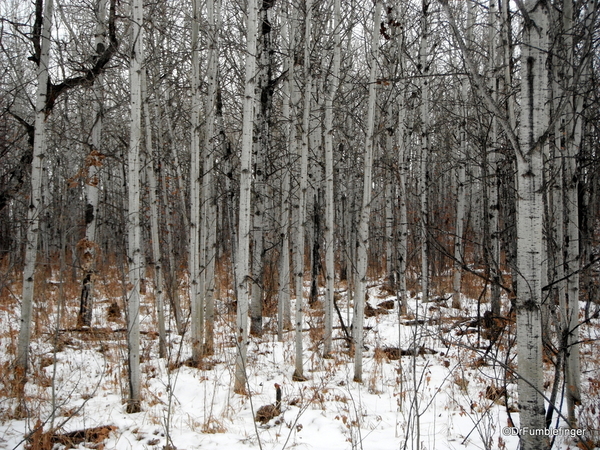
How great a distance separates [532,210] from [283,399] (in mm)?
3547

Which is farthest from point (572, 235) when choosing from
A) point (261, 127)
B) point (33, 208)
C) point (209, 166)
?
point (33, 208)

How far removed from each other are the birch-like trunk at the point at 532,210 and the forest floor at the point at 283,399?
22cm

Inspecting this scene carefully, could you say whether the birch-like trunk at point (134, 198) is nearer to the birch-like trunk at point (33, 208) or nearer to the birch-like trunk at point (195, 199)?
the birch-like trunk at point (195, 199)

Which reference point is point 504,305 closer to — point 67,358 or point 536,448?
point 536,448

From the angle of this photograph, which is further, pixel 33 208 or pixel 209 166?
pixel 209 166

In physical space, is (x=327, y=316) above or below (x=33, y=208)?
below

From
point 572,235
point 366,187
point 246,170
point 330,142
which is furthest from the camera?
point 330,142

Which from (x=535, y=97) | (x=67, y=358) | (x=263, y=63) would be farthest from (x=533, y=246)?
(x=67, y=358)

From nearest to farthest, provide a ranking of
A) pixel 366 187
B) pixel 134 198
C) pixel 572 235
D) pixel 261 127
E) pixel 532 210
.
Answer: pixel 532 210
pixel 572 235
pixel 134 198
pixel 366 187
pixel 261 127

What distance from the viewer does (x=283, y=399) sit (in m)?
4.85

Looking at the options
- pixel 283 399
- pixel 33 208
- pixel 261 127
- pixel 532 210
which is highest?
pixel 261 127

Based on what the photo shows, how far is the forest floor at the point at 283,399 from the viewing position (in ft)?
12.3

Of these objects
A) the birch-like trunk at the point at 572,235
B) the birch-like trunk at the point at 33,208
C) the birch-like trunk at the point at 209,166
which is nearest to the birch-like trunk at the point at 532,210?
the birch-like trunk at the point at 572,235

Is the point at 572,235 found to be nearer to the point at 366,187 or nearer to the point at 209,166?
the point at 366,187
